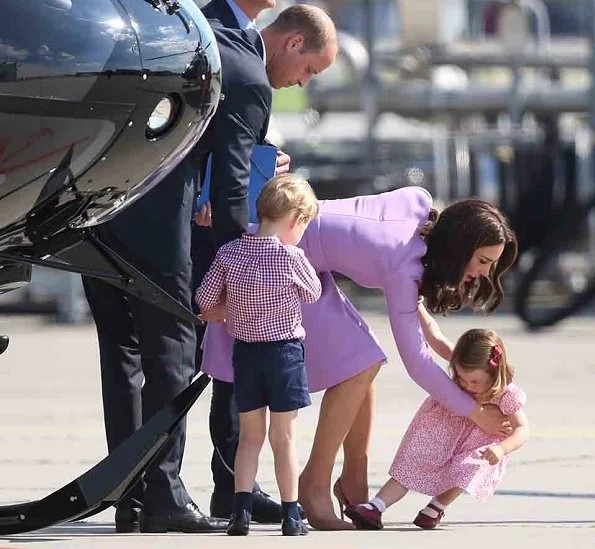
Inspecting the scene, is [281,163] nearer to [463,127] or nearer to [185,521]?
[185,521]

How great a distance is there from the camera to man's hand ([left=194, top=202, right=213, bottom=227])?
18.3 feet

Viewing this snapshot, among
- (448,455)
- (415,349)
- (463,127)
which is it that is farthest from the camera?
(463,127)

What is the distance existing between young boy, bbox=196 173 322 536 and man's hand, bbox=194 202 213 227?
36cm

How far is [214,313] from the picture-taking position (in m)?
5.23

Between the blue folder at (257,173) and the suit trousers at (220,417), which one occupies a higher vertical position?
the blue folder at (257,173)

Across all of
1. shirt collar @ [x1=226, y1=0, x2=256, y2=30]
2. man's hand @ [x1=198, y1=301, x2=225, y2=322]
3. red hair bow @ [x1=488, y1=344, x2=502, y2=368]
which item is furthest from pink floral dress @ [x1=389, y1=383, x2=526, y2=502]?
shirt collar @ [x1=226, y1=0, x2=256, y2=30]

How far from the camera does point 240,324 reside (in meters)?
5.18

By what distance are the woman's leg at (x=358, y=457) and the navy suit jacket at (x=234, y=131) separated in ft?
2.67

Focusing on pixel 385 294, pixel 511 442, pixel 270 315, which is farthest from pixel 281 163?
pixel 511 442

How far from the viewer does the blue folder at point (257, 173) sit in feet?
18.2

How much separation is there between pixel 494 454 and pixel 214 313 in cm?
102

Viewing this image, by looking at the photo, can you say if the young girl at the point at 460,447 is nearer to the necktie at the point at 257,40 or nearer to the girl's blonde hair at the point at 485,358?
the girl's blonde hair at the point at 485,358

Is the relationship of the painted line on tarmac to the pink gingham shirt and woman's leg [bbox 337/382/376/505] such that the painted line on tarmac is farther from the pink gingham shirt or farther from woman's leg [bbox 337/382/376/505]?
the pink gingham shirt

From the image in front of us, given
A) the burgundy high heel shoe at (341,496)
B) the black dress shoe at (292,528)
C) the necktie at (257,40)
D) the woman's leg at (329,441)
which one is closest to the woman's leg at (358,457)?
the burgundy high heel shoe at (341,496)
